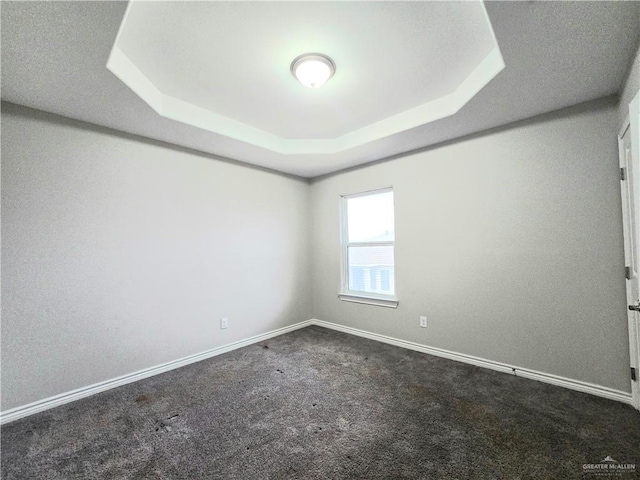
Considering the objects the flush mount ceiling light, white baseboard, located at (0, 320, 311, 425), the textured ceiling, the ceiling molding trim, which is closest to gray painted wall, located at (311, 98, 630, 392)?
the textured ceiling

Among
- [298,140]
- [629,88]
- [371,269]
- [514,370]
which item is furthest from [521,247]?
[298,140]

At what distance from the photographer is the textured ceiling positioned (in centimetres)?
137

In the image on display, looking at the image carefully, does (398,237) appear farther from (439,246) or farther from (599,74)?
(599,74)

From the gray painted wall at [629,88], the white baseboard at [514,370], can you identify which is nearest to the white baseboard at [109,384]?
the white baseboard at [514,370]

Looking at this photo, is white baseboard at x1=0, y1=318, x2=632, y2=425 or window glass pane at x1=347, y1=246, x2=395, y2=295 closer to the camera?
white baseboard at x1=0, y1=318, x2=632, y2=425

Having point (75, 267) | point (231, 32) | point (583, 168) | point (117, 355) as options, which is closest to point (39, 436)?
point (117, 355)

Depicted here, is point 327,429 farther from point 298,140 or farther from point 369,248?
point 298,140

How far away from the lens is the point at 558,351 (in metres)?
2.34

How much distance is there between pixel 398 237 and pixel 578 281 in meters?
1.72

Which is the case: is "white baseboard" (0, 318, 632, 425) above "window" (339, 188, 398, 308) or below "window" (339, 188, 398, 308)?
below

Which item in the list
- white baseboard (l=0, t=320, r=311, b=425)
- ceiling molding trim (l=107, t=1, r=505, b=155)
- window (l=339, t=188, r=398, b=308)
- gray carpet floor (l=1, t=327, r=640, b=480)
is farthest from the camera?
window (l=339, t=188, r=398, b=308)

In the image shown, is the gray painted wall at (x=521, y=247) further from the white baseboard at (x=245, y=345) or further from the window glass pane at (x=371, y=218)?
the window glass pane at (x=371, y=218)

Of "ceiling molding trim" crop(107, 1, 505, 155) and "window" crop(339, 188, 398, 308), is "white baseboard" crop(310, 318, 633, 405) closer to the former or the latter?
"window" crop(339, 188, 398, 308)

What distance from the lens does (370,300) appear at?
3.72 meters
